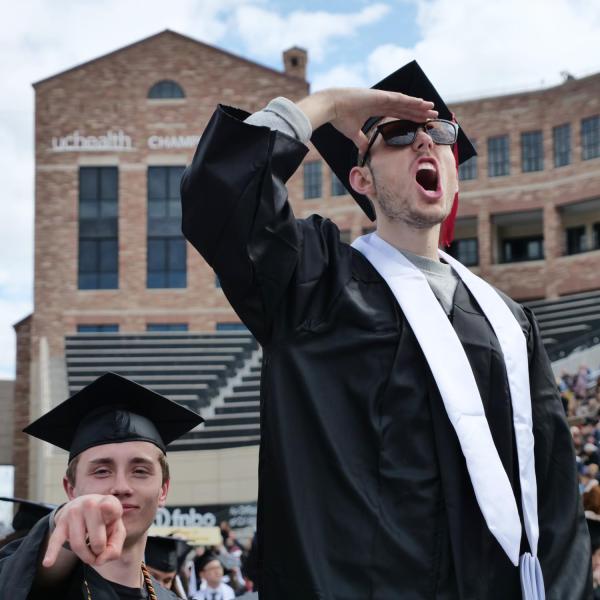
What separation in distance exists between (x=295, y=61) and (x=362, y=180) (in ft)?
121

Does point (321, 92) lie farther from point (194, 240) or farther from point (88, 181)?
point (88, 181)

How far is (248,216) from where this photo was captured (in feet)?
7.93

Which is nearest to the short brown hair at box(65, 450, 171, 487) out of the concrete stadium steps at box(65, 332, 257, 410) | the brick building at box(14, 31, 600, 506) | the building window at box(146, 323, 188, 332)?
the concrete stadium steps at box(65, 332, 257, 410)

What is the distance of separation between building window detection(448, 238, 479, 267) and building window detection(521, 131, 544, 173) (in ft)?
10.6

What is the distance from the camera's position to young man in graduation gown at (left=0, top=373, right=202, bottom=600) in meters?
1.84

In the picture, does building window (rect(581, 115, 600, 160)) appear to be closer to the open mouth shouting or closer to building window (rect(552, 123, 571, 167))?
building window (rect(552, 123, 571, 167))

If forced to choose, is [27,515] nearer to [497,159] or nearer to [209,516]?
[209,516]

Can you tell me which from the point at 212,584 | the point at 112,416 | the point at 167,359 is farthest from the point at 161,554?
the point at 167,359

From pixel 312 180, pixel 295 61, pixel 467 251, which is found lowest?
pixel 467 251

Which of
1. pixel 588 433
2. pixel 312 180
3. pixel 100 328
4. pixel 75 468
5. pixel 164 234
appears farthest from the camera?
pixel 164 234

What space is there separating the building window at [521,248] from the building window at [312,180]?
6967mm

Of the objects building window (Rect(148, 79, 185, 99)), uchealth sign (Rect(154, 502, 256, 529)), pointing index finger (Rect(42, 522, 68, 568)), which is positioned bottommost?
uchealth sign (Rect(154, 502, 256, 529))

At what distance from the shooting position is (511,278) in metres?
34.6

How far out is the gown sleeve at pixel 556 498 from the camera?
102 inches
